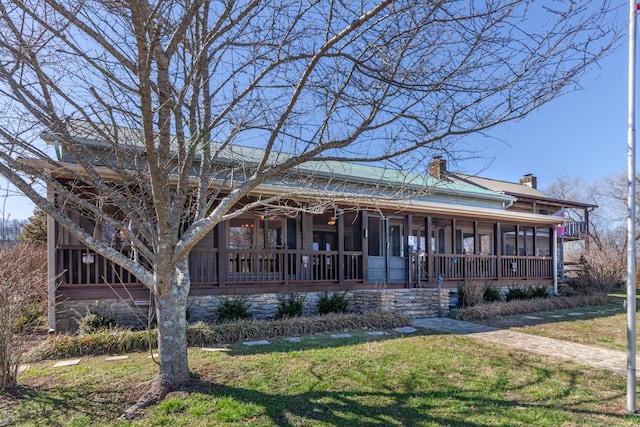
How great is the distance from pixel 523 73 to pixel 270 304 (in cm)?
738

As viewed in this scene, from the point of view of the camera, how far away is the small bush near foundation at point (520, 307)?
10.3 metres

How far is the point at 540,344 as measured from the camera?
7480 mm

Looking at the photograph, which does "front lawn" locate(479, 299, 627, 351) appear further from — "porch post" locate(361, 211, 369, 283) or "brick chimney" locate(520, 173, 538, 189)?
"brick chimney" locate(520, 173, 538, 189)

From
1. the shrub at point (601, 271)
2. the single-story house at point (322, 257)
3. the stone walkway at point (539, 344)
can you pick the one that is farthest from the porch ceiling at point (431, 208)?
the shrub at point (601, 271)

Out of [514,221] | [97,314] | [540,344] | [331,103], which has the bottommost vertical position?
[540,344]

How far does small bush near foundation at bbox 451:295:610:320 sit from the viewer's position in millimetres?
10328

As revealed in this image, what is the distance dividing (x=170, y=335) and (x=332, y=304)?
5.73m

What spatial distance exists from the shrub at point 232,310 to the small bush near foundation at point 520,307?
215 inches

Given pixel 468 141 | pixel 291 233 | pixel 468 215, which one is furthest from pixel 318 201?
pixel 468 215

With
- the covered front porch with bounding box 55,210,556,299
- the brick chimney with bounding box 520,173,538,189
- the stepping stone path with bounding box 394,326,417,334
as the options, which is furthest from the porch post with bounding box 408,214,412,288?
the brick chimney with bounding box 520,173,538,189

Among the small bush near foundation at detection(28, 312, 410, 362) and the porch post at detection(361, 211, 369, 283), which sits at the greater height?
the porch post at detection(361, 211, 369, 283)

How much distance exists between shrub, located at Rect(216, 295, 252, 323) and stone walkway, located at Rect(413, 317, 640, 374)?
3.97 metres

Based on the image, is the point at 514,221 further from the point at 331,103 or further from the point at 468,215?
the point at 331,103

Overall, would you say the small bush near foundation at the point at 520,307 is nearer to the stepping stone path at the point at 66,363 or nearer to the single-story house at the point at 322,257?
the single-story house at the point at 322,257
